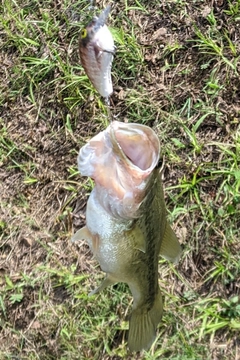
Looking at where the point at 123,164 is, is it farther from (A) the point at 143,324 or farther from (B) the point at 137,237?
(A) the point at 143,324

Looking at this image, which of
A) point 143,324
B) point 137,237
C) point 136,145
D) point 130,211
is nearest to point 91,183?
point 143,324

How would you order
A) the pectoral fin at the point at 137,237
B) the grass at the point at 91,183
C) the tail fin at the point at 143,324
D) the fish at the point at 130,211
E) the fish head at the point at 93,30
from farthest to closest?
the grass at the point at 91,183, the tail fin at the point at 143,324, the pectoral fin at the point at 137,237, the fish at the point at 130,211, the fish head at the point at 93,30

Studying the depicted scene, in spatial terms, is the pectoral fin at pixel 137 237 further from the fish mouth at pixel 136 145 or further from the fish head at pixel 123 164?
the fish mouth at pixel 136 145

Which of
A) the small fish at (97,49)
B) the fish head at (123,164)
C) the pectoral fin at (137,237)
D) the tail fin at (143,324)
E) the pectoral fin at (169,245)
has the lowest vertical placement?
the tail fin at (143,324)

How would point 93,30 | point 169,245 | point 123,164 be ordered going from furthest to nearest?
point 169,245 → point 123,164 → point 93,30

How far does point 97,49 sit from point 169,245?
1.01m

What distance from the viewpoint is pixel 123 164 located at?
1708mm

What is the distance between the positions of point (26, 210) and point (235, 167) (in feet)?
4.54

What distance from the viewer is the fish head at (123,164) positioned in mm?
1692

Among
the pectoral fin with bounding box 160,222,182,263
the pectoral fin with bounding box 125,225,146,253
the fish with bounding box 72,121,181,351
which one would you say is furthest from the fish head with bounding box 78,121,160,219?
the pectoral fin with bounding box 160,222,182,263

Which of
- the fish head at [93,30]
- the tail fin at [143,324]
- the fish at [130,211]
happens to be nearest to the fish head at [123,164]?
the fish at [130,211]

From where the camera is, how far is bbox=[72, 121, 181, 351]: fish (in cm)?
172

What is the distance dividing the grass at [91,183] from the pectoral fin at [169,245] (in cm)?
75

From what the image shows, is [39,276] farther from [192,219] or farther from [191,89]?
[191,89]
